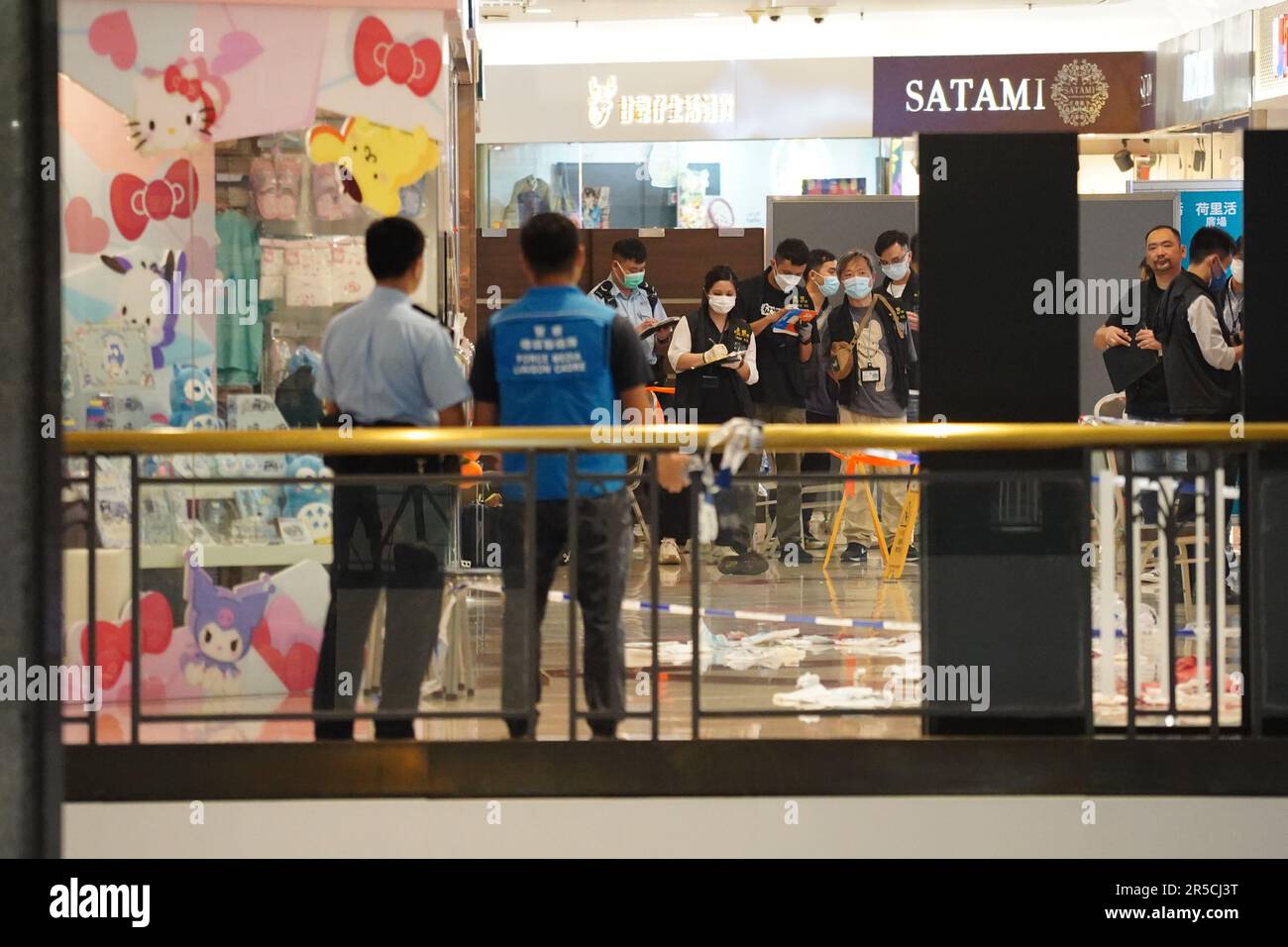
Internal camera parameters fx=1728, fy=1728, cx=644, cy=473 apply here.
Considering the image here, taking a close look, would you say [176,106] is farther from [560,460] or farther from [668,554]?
[668,554]

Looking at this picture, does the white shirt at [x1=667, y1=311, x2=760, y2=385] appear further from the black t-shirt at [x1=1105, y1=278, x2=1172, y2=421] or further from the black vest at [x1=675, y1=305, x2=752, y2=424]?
the black t-shirt at [x1=1105, y1=278, x2=1172, y2=421]

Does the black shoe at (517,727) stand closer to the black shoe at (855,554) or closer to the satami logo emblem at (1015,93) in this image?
the black shoe at (855,554)

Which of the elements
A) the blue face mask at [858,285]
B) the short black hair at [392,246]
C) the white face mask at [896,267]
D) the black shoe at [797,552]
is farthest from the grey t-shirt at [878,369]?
the short black hair at [392,246]

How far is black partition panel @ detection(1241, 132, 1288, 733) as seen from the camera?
169 inches

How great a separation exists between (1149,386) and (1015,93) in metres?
4.95

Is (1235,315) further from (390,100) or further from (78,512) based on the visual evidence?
(78,512)

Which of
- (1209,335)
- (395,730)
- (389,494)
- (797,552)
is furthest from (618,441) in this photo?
(1209,335)

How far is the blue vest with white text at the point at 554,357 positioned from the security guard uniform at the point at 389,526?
16 cm

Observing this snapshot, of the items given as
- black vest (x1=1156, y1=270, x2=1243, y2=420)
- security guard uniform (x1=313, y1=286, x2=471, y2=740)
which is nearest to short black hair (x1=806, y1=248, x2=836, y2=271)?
black vest (x1=1156, y1=270, x2=1243, y2=420)

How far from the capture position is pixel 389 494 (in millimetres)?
4172

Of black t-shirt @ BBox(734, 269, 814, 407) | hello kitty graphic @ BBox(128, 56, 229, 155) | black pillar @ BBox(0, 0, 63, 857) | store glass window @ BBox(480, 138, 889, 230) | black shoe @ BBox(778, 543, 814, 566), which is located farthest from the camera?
store glass window @ BBox(480, 138, 889, 230)

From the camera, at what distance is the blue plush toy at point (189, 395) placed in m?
5.50

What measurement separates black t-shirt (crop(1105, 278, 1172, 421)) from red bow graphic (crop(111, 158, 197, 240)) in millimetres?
3760
